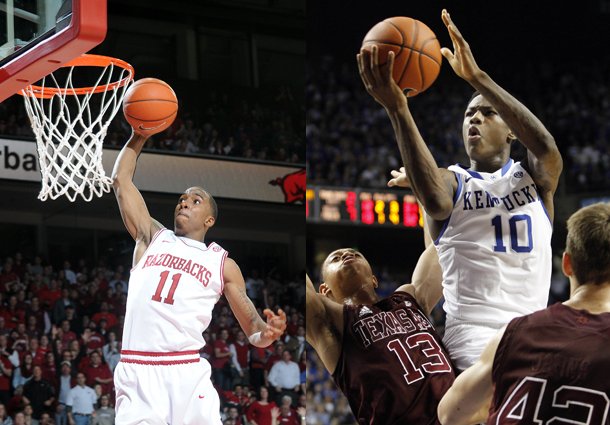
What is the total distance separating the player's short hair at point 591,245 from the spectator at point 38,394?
7.97m

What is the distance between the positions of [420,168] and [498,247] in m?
0.42

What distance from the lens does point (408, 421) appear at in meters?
3.34

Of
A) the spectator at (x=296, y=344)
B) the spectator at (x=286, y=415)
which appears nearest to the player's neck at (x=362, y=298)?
the spectator at (x=286, y=415)

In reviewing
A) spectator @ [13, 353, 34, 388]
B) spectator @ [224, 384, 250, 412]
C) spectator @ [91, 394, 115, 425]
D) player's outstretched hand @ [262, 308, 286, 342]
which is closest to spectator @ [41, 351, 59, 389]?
spectator @ [13, 353, 34, 388]

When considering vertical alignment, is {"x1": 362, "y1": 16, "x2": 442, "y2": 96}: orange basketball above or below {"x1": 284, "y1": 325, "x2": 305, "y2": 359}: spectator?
above

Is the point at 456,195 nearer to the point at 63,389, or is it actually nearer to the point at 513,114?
the point at 513,114

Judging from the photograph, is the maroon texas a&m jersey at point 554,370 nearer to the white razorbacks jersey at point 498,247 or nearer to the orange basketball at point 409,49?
the white razorbacks jersey at point 498,247

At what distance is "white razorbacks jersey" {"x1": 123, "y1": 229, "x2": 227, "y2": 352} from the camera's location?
4.23 metres

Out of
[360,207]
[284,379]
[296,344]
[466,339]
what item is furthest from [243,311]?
[360,207]

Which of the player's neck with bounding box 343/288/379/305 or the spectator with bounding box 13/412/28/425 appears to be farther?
the spectator with bounding box 13/412/28/425

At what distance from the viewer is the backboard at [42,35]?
3727 mm

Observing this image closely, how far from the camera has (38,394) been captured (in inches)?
358

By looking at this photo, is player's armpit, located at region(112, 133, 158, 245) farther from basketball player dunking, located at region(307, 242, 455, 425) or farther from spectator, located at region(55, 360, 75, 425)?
spectator, located at region(55, 360, 75, 425)

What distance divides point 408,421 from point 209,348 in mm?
7620
